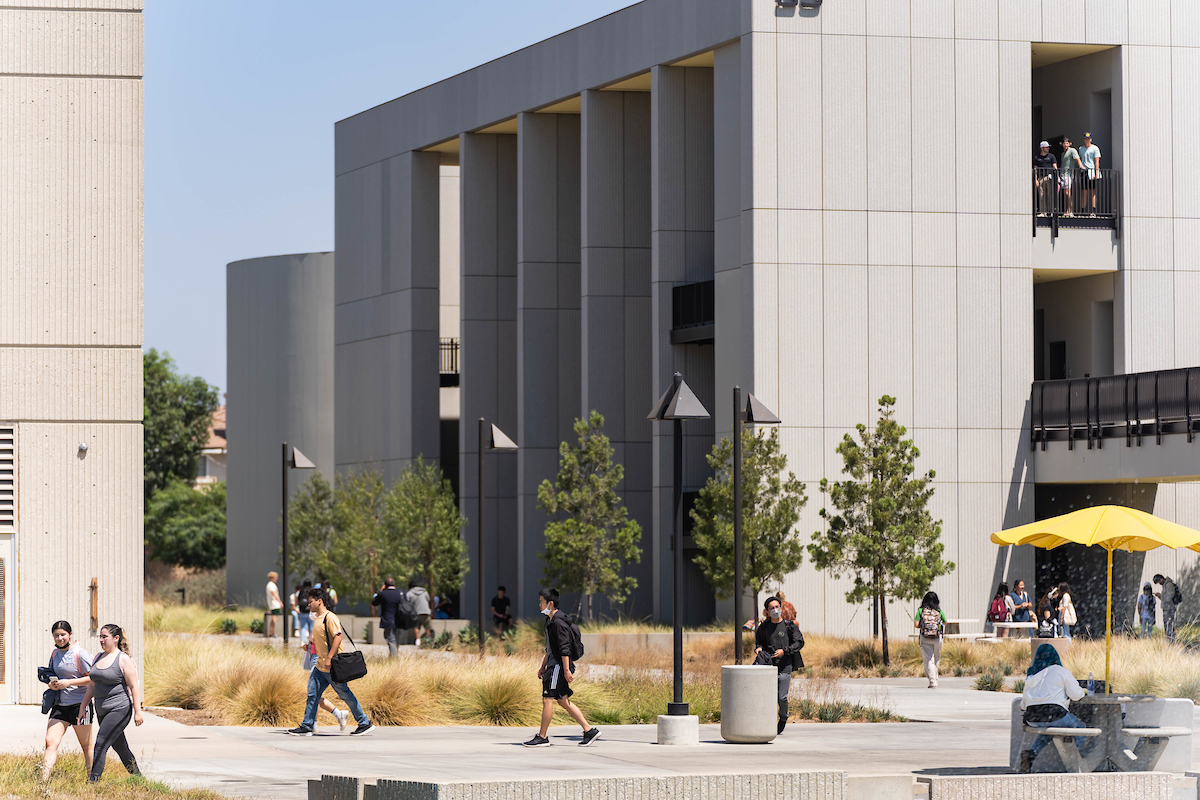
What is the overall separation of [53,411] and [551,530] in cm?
1644

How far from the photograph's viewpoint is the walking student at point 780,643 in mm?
19391

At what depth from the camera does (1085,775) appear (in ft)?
42.3

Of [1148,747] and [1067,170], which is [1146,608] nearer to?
[1067,170]

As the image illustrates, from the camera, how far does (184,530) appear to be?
232 ft

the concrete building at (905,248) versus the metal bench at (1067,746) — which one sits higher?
the concrete building at (905,248)

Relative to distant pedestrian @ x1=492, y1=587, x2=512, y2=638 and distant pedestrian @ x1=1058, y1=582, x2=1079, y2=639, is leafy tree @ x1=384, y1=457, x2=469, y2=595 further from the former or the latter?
distant pedestrian @ x1=1058, y1=582, x2=1079, y2=639

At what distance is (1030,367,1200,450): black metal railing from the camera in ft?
108

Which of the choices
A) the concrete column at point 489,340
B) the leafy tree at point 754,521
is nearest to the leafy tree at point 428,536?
the concrete column at point 489,340

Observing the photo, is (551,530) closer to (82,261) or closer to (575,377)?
(575,377)

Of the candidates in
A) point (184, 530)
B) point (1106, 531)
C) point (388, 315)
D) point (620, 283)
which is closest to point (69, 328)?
point (1106, 531)

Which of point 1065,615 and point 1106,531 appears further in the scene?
point 1065,615

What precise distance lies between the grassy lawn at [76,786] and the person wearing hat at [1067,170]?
27696 millimetres

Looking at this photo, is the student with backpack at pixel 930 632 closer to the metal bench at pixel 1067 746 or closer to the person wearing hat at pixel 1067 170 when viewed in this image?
the metal bench at pixel 1067 746

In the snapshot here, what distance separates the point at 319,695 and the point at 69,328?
257 inches
